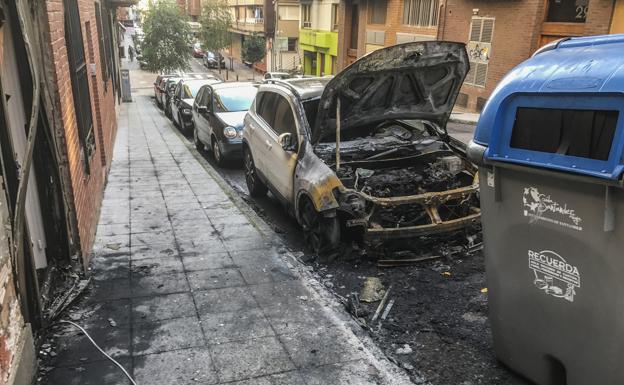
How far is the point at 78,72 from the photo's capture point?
6.05m

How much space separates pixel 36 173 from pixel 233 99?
24.6ft

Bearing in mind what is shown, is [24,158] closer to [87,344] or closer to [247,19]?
[87,344]

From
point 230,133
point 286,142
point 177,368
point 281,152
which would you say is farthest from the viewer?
point 230,133

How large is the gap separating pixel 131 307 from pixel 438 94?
4479 mm

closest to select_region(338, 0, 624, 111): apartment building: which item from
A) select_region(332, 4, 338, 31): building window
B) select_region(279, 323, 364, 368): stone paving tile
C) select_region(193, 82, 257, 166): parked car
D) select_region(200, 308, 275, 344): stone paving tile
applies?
select_region(332, 4, 338, 31): building window

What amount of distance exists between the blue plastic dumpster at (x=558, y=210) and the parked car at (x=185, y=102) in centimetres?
1232

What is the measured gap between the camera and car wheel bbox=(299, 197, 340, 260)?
5.64 metres

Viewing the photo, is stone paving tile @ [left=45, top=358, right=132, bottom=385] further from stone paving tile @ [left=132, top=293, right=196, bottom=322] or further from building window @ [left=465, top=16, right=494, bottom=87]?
building window @ [left=465, top=16, right=494, bottom=87]

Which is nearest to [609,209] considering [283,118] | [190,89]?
[283,118]

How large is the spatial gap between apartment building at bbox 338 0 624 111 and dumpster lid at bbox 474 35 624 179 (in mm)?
13380

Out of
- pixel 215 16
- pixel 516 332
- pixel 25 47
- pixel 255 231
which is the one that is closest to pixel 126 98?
pixel 215 16

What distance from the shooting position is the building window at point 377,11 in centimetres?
2680

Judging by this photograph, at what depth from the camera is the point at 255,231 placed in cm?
648

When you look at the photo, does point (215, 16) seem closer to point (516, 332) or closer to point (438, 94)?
point (438, 94)
